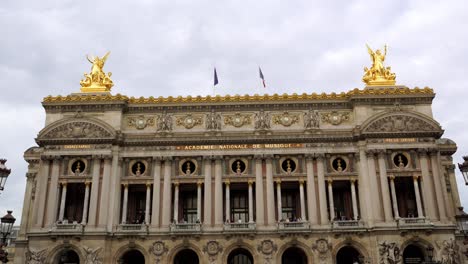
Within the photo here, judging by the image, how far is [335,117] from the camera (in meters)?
48.4

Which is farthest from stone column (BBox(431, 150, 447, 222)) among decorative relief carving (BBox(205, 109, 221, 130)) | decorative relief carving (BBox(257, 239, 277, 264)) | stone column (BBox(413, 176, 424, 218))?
decorative relief carving (BBox(205, 109, 221, 130))

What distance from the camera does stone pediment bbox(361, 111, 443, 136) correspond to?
152ft

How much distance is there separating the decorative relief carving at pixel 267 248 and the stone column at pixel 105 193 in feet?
45.1

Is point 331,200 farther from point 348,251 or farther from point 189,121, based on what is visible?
point 189,121

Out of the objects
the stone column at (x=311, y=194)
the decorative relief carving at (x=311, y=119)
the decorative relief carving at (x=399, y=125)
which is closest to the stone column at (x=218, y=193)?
the stone column at (x=311, y=194)

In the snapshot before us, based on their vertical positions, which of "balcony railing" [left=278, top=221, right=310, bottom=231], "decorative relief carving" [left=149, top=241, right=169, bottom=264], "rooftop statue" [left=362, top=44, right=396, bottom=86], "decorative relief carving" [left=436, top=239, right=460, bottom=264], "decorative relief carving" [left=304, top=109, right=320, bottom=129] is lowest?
"decorative relief carving" [left=436, top=239, right=460, bottom=264]

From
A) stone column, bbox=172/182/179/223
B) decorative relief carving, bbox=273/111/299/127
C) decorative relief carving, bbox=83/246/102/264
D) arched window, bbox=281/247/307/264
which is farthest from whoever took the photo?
decorative relief carving, bbox=273/111/299/127

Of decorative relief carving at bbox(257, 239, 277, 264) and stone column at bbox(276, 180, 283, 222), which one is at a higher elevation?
stone column at bbox(276, 180, 283, 222)

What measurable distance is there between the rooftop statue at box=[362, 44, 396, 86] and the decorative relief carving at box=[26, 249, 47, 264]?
33.6 m

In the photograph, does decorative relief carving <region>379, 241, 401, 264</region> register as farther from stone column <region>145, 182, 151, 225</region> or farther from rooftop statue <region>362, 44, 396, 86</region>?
stone column <region>145, 182, 151, 225</region>

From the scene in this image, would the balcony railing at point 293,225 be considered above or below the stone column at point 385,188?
below

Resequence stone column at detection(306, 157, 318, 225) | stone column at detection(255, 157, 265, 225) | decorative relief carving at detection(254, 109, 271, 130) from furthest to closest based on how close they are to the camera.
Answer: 1. decorative relief carving at detection(254, 109, 271, 130)
2. stone column at detection(255, 157, 265, 225)
3. stone column at detection(306, 157, 318, 225)

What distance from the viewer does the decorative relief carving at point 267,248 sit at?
4331cm

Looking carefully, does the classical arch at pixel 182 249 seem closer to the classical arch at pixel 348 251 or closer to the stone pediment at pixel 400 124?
the classical arch at pixel 348 251
